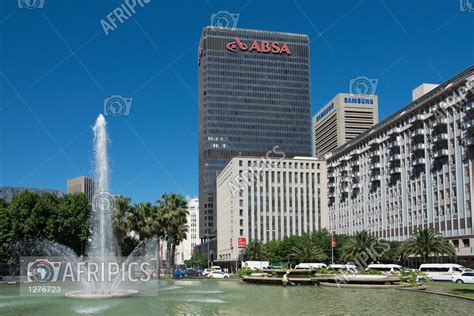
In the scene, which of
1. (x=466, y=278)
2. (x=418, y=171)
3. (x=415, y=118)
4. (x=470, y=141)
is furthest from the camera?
(x=415, y=118)

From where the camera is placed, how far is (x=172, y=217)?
75.4 metres

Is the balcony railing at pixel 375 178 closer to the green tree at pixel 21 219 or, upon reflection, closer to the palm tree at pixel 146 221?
the palm tree at pixel 146 221

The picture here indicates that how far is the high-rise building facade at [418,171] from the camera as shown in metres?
85.4

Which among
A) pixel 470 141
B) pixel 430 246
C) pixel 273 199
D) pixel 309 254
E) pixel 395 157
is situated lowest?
pixel 309 254

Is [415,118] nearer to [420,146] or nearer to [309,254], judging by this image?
[420,146]

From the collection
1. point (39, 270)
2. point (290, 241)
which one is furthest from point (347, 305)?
point (290, 241)

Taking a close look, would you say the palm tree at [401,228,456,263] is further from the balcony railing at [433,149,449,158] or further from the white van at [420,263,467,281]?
the balcony railing at [433,149,449,158]

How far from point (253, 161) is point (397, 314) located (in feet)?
456

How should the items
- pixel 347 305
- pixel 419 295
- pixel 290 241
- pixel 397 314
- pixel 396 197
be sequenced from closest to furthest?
1. pixel 397 314
2. pixel 347 305
3. pixel 419 295
4. pixel 396 197
5. pixel 290 241

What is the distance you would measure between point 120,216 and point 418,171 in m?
54.6

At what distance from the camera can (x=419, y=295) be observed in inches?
1572

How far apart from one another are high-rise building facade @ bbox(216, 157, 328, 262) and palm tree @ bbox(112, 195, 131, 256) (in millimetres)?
84536

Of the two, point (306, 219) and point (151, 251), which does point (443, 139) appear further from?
point (306, 219)

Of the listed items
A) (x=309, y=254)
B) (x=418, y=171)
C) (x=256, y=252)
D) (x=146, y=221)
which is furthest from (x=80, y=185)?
(x=418, y=171)
